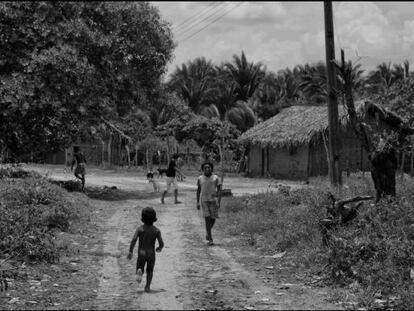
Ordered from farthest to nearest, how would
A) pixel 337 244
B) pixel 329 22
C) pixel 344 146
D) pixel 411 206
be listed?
pixel 344 146 → pixel 329 22 → pixel 411 206 → pixel 337 244

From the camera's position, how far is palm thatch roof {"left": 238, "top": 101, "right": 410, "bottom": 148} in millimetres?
28844

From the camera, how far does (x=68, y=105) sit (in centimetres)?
1839

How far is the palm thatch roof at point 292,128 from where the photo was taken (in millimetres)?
28844

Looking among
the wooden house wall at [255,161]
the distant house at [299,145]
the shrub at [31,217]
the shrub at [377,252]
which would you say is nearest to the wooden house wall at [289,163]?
the distant house at [299,145]

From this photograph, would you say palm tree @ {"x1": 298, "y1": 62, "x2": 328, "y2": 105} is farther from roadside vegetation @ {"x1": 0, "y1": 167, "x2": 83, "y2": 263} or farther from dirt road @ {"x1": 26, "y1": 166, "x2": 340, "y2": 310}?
dirt road @ {"x1": 26, "y1": 166, "x2": 340, "y2": 310}

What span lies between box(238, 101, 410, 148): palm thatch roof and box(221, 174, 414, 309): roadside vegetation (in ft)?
50.5

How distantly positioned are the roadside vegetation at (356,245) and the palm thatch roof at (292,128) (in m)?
15.4

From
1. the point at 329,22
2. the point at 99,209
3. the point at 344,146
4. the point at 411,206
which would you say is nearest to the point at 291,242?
the point at 411,206

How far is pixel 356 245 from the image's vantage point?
8.39m

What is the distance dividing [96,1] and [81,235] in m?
10.0

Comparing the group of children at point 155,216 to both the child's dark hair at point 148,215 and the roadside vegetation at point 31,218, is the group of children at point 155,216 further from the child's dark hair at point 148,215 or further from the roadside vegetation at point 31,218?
the roadside vegetation at point 31,218

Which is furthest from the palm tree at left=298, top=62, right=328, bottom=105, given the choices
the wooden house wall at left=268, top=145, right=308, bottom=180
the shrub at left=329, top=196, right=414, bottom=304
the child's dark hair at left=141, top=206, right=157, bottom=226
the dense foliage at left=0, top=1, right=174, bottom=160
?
the child's dark hair at left=141, top=206, right=157, bottom=226

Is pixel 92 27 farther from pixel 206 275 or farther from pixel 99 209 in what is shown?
pixel 206 275

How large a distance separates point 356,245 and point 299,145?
2203 cm
